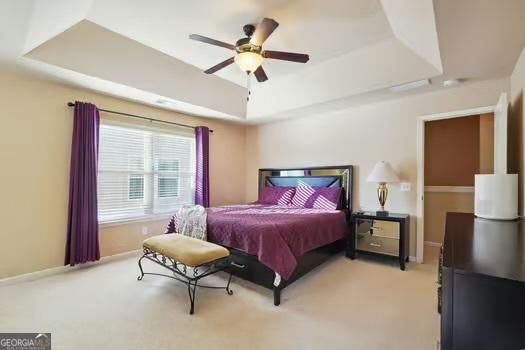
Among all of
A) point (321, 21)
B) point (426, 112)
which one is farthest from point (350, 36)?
point (426, 112)

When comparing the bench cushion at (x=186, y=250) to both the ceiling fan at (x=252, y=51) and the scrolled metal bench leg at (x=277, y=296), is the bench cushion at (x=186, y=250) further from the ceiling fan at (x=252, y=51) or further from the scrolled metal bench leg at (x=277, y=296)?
the ceiling fan at (x=252, y=51)

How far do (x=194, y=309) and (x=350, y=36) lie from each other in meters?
3.16

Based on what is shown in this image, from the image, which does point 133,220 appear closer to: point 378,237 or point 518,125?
point 378,237

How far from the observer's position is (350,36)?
2746 mm

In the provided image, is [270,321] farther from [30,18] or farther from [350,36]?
[30,18]

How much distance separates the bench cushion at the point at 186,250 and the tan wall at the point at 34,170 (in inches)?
54.6

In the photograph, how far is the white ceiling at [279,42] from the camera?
2.07m

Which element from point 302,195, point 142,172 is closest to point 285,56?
point 302,195

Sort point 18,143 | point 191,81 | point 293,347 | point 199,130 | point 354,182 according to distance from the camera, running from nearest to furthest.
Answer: point 293,347 → point 18,143 → point 191,81 → point 354,182 → point 199,130

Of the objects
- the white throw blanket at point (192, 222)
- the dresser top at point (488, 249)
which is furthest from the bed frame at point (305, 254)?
the dresser top at point (488, 249)

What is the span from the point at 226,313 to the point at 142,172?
2.72 meters

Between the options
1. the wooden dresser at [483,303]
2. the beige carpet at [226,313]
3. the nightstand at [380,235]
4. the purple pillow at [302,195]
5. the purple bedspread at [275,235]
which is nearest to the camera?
the wooden dresser at [483,303]

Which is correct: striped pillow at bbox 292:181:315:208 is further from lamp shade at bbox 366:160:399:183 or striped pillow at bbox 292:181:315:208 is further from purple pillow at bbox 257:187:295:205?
lamp shade at bbox 366:160:399:183

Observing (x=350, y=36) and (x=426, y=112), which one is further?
(x=426, y=112)
